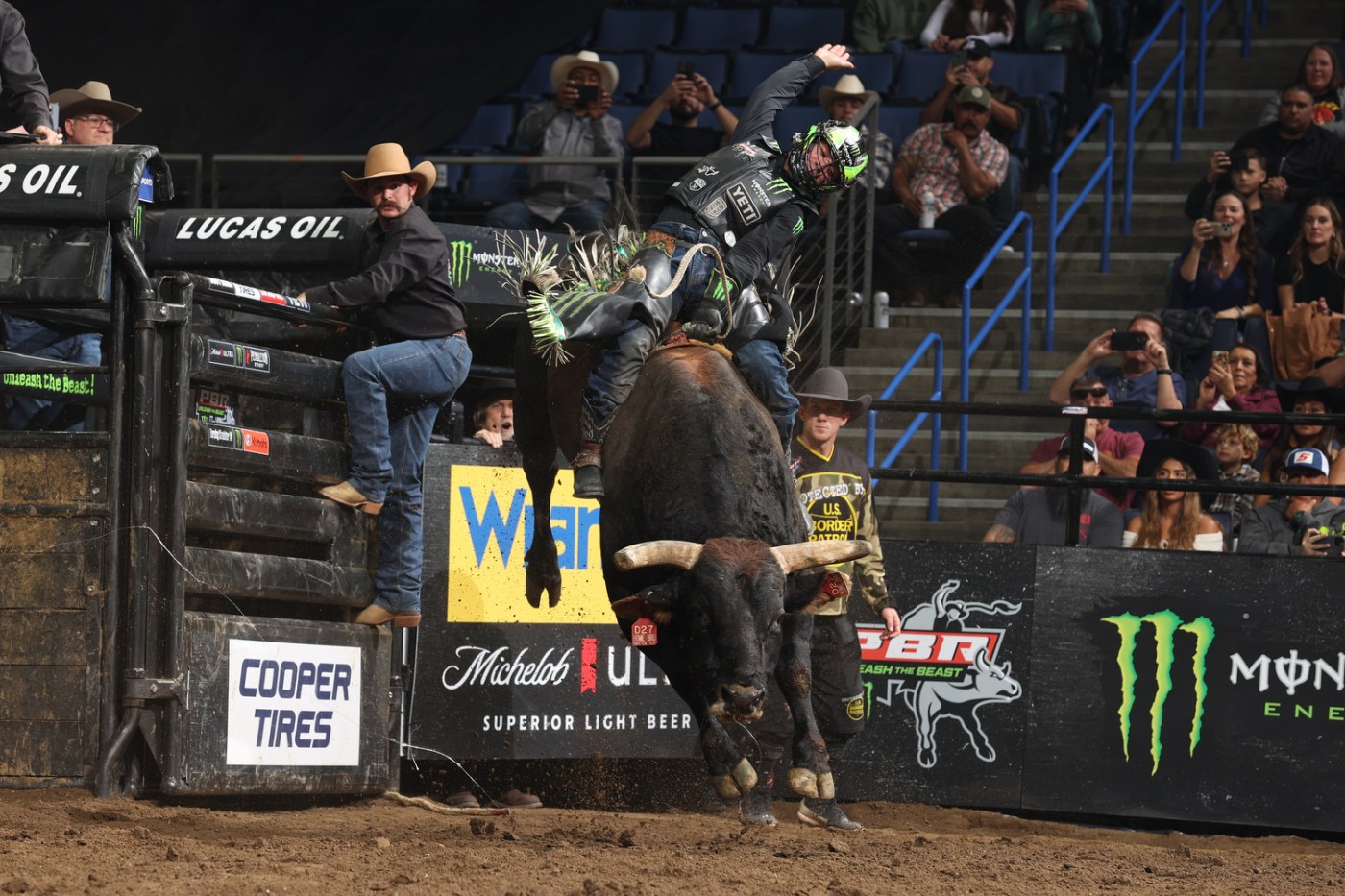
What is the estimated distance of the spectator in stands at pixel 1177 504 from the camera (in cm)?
1011

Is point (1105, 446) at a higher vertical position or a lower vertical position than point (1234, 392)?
lower

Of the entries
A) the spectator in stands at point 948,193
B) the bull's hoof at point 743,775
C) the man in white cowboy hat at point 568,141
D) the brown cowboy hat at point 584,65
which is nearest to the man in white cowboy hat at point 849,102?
the spectator in stands at point 948,193

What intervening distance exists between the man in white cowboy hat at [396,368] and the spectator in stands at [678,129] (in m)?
5.89

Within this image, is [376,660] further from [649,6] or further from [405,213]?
[649,6]

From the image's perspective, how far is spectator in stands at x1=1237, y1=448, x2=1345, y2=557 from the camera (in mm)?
9867

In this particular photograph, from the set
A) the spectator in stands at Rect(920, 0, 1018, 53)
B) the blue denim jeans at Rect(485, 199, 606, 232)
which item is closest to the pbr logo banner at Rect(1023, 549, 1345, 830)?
the blue denim jeans at Rect(485, 199, 606, 232)

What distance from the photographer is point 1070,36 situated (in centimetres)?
1488

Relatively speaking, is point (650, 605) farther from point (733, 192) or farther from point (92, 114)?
point (92, 114)

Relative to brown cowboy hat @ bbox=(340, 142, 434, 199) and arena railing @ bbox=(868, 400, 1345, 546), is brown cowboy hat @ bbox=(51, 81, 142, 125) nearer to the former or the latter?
brown cowboy hat @ bbox=(340, 142, 434, 199)

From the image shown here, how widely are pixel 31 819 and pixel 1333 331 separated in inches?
347

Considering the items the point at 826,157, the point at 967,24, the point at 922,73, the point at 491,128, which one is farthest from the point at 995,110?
the point at 826,157

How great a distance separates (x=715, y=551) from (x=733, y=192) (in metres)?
2.15

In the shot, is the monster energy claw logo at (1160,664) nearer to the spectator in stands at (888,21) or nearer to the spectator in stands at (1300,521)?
the spectator in stands at (1300,521)

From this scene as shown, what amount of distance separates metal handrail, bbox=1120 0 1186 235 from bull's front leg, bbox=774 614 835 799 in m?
7.78
